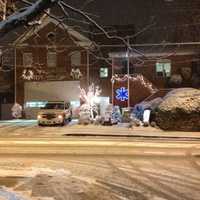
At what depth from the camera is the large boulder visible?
33.0m

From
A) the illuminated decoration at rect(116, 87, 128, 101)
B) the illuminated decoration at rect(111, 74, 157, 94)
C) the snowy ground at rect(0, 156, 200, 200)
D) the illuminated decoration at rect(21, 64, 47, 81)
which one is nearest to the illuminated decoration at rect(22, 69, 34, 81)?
the illuminated decoration at rect(21, 64, 47, 81)

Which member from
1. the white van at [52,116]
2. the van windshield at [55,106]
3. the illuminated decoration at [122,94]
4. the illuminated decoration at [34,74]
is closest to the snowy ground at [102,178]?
the white van at [52,116]

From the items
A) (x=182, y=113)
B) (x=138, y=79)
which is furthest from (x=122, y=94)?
(x=182, y=113)

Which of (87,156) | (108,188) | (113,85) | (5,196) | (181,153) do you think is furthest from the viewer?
(113,85)

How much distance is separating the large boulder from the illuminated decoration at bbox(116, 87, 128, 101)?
16.3m

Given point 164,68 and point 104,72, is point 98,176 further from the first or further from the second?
Answer: point 104,72

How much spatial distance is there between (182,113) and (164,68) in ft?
68.3

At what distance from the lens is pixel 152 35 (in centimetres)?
5612

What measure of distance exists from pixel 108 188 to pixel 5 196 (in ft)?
7.98

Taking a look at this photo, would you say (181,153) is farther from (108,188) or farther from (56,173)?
(108,188)

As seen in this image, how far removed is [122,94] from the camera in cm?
5019

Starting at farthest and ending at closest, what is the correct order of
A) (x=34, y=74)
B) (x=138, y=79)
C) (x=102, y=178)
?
(x=34, y=74) < (x=138, y=79) < (x=102, y=178)

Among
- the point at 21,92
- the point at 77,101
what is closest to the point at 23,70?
the point at 21,92

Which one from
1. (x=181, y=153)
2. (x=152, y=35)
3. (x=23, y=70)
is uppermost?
(x=152, y=35)
